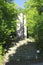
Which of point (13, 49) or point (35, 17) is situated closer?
point (35, 17)

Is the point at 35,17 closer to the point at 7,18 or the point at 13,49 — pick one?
the point at 7,18

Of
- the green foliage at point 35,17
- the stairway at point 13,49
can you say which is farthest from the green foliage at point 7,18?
the green foliage at point 35,17

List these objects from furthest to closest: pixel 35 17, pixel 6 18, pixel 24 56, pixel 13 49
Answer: pixel 13 49 < pixel 35 17 < pixel 6 18 < pixel 24 56

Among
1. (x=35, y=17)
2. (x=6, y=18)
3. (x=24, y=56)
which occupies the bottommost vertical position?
(x=24, y=56)

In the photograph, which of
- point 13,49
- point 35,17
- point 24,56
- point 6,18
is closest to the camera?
point 24,56

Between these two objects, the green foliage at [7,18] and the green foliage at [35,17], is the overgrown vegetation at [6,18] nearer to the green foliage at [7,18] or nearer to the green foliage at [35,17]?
the green foliage at [7,18]

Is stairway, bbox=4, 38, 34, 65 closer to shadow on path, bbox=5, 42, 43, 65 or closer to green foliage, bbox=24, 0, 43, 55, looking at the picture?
shadow on path, bbox=5, 42, 43, 65

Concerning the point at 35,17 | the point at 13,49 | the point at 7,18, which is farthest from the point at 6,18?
the point at 13,49

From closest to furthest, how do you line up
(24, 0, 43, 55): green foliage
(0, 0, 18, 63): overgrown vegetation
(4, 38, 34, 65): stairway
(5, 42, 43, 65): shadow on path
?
1. (5, 42, 43, 65): shadow on path
2. (0, 0, 18, 63): overgrown vegetation
3. (4, 38, 34, 65): stairway
4. (24, 0, 43, 55): green foliage

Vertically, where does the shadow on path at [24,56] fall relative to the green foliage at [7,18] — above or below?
below

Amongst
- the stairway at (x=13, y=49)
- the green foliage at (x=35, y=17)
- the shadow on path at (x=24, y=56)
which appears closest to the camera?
the shadow on path at (x=24, y=56)

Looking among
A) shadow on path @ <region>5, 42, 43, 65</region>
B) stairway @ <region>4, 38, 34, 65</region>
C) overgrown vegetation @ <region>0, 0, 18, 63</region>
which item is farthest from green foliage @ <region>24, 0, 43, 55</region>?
stairway @ <region>4, 38, 34, 65</region>

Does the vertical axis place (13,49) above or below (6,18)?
below

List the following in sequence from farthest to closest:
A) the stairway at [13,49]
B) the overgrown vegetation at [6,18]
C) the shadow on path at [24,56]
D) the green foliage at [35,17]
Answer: the green foliage at [35,17] < the stairway at [13,49] < the overgrown vegetation at [6,18] < the shadow on path at [24,56]
